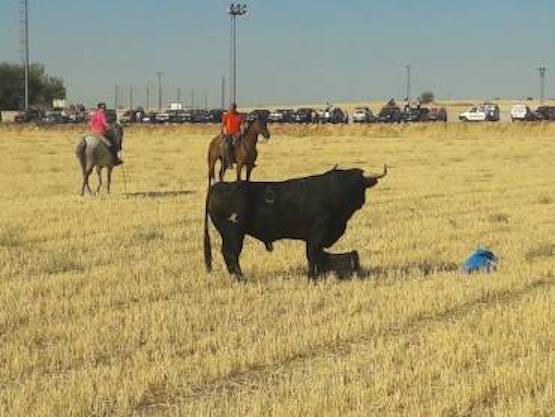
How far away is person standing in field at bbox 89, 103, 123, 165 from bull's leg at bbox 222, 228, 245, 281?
11.6m

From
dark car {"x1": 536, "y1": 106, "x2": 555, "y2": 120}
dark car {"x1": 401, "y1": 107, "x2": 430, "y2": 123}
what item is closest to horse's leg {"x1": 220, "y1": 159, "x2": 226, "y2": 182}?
dark car {"x1": 401, "y1": 107, "x2": 430, "y2": 123}

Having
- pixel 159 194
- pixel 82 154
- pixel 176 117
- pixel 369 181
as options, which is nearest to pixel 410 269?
pixel 369 181

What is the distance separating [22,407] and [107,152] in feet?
53.9

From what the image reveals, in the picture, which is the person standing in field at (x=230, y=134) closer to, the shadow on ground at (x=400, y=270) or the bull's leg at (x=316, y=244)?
the shadow on ground at (x=400, y=270)

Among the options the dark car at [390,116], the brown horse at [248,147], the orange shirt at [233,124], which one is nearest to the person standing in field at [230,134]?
the orange shirt at [233,124]

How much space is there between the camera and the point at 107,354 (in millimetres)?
8086

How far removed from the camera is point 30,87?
134m

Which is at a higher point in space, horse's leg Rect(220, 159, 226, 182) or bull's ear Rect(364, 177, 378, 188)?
bull's ear Rect(364, 177, 378, 188)

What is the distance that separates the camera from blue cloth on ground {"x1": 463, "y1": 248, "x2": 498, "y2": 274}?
39.4ft

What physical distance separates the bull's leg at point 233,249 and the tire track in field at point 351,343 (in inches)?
106

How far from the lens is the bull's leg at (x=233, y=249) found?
11492 mm

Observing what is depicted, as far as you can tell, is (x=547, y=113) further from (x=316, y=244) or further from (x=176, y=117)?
(x=316, y=244)

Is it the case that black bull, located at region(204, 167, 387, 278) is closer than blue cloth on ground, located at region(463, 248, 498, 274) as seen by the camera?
Yes

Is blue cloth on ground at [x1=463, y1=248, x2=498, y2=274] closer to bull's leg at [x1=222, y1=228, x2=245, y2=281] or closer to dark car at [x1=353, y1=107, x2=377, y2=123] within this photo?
bull's leg at [x1=222, y1=228, x2=245, y2=281]
